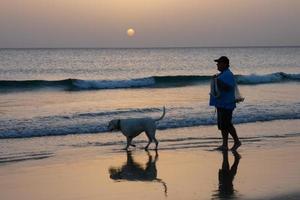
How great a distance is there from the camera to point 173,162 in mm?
9367

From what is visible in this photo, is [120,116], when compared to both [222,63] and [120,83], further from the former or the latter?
[120,83]

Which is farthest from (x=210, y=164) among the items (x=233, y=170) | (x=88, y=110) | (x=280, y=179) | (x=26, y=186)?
(x=88, y=110)

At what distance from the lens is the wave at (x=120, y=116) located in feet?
43.8

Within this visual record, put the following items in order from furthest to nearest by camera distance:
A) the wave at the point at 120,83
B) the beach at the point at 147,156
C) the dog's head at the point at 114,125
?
the wave at the point at 120,83, the dog's head at the point at 114,125, the beach at the point at 147,156

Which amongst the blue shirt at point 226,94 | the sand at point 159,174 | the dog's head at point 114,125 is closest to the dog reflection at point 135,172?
the sand at point 159,174

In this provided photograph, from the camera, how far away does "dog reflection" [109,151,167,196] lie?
815 centimetres

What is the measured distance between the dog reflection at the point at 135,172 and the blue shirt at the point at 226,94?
5.04ft

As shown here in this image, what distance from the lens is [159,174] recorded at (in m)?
8.43

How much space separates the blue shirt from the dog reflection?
154cm

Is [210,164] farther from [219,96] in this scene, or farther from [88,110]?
[88,110]

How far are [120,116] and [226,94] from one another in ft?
20.0

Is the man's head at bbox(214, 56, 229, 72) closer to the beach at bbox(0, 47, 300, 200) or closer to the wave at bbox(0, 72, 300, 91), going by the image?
the beach at bbox(0, 47, 300, 200)

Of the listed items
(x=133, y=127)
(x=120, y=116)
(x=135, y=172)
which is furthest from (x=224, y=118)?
(x=120, y=116)

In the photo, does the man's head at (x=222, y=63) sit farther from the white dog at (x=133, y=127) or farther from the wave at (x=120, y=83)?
the wave at (x=120, y=83)
